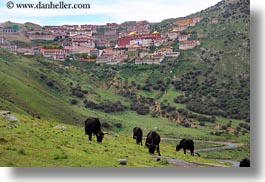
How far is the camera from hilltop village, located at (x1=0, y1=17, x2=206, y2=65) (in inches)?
700

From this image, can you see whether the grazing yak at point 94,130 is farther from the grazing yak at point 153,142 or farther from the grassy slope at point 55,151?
the grazing yak at point 153,142

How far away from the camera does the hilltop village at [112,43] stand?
1778 centimetres

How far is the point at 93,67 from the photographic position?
2559 cm

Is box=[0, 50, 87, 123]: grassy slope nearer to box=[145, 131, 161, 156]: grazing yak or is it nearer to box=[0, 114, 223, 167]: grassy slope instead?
box=[0, 114, 223, 167]: grassy slope

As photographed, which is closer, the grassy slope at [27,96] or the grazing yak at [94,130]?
the grazing yak at [94,130]

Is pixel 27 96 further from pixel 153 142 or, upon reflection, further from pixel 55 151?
pixel 55 151

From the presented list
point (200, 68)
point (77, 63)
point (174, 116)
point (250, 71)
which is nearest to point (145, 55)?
point (200, 68)

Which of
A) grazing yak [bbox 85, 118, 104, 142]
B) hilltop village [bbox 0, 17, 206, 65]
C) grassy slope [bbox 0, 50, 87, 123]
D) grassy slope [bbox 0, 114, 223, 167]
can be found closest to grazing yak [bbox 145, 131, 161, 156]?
grassy slope [bbox 0, 114, 223, 167]

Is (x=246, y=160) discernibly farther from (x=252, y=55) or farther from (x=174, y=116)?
(x=174, y=116)

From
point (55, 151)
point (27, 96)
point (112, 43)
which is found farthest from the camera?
point (112, 43)

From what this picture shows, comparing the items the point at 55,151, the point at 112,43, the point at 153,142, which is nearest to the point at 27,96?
the point at 112,43

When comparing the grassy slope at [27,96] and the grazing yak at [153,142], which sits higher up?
the grassy slope at [27,96]

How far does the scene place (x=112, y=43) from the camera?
887 inches

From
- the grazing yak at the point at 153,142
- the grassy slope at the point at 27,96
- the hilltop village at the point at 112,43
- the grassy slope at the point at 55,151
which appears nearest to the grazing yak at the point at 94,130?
A: the grassy slope at the point at 55,151
